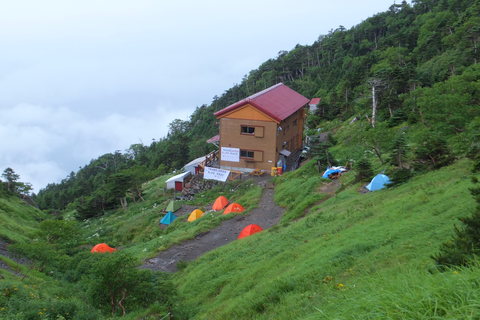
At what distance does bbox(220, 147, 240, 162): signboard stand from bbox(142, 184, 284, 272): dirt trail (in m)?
8.11

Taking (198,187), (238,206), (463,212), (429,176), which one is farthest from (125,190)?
(463,212)

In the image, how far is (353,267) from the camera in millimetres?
10477

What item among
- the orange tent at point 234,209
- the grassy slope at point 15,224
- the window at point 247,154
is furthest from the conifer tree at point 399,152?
the grassy slope at point 15,224

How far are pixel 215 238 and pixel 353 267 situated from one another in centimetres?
1307

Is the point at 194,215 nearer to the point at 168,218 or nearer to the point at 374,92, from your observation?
the point at 168,218

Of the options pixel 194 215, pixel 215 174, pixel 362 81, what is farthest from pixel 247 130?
pixel 362 81

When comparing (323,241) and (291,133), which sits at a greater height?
(291,133)

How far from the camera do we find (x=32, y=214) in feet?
158

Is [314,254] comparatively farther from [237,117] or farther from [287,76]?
[287,76]

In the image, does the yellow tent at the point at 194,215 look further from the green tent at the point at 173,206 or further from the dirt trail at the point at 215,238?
the dirt trail at the point at 215,238

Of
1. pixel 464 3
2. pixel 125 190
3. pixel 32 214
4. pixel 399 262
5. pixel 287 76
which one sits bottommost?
pixel 32 214

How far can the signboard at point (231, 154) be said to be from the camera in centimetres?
3578

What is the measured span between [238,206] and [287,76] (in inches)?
3121

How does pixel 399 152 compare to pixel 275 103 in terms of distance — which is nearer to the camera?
pixel 399 152
